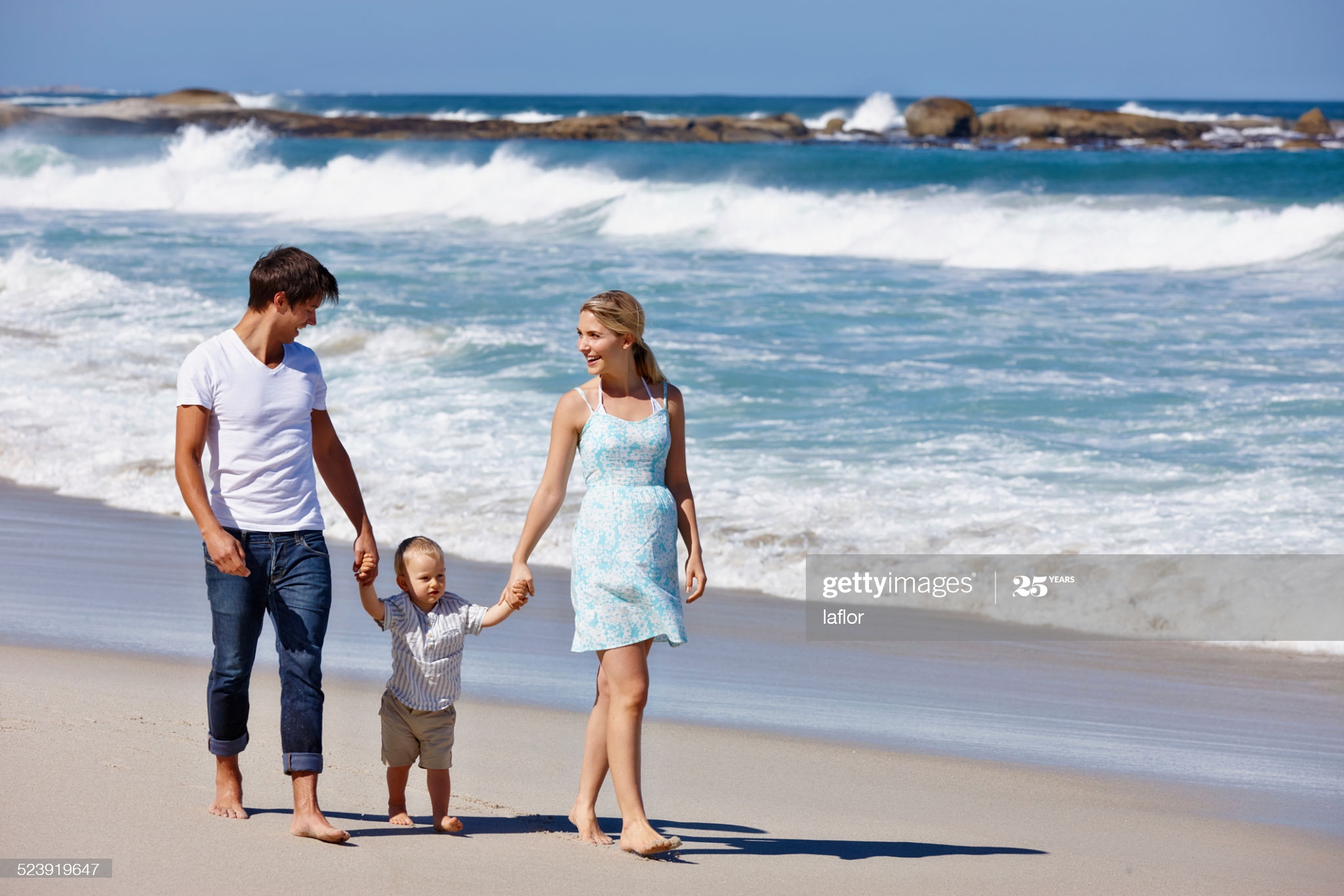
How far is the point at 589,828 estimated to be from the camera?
12.7ft

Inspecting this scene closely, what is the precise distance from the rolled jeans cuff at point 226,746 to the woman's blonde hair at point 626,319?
1517 millimetres

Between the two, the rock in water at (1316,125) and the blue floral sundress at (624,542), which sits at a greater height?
the rock in water at (1316,125)

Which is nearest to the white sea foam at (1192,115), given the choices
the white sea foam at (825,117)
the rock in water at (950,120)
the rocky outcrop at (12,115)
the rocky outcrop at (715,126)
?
the rocky outcrop at (715,126)

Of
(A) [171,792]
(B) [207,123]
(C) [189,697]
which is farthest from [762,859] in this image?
(B) [207,123]

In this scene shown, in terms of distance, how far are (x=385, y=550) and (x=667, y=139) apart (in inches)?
2465

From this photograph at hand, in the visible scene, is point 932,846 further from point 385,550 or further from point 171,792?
point 385,550

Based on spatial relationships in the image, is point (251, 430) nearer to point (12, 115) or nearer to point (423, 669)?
point (423, 669)

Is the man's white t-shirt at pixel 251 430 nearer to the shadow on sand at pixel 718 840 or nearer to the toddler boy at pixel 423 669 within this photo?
the toddler boy at pixel 423 669

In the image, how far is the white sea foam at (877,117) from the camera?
82.4 meters

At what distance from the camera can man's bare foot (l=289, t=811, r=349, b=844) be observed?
360cm

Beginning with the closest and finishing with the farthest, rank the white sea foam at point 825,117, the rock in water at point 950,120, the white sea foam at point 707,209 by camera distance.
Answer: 1. the white sea foam at point 707,209
2. the rock in water at point 950,120
3. the white sea foam at point 825,117

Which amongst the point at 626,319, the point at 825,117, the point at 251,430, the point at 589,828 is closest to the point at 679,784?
the point at 589,828

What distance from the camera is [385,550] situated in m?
8.12

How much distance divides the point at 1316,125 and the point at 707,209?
44.1m
